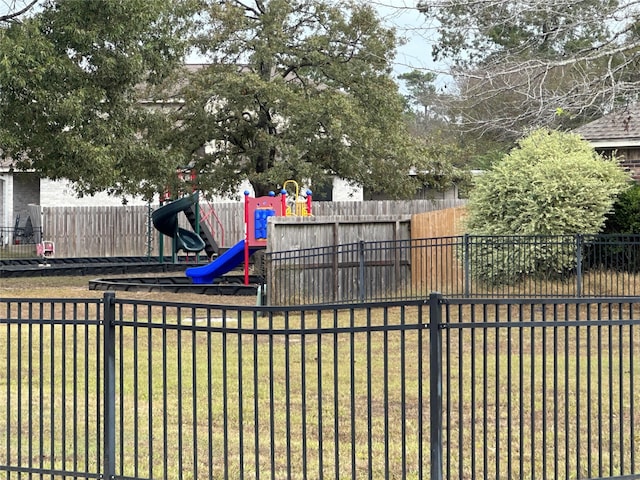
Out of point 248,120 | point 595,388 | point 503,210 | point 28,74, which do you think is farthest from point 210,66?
point 595,388

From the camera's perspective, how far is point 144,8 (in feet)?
66.9

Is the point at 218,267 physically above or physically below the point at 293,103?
below

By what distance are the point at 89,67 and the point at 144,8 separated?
171 cm

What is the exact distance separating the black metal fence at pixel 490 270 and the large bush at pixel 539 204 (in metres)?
0.04

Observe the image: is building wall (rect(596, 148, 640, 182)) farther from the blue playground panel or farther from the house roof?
the blue playground panel

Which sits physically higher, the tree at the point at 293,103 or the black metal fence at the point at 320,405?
the tree at the point at 293,103

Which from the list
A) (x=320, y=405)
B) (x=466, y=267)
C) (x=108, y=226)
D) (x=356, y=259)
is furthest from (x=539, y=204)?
(x=108, y=226)

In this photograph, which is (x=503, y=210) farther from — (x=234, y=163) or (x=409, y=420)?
(x=409, y=420)

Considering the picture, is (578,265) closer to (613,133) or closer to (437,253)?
(437,253)

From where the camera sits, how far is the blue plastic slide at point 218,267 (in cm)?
2288

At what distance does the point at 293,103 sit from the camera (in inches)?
978

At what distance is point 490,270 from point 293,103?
7.97 m

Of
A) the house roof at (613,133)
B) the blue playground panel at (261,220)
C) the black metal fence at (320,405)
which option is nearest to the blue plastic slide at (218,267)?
the blue playground panel at (261,220)

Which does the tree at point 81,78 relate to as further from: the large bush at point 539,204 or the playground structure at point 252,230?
the large bush at point 539,204
